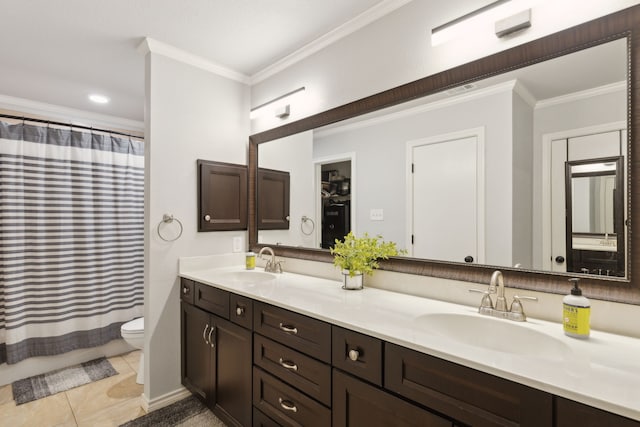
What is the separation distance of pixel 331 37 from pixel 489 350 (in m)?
1.90

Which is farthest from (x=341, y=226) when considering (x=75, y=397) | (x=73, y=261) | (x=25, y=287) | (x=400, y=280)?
(x=25, y=287)

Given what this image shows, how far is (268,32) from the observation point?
2035 mm

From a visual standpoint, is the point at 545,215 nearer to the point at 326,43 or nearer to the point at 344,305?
the point at 344,305

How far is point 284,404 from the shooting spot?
58.8 inches

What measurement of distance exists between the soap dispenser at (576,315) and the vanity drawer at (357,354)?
63 centimetres

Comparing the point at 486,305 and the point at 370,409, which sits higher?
the point at 486,305

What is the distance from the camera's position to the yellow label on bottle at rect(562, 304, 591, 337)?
1.06 meters

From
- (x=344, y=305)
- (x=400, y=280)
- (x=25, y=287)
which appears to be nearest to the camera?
(x=344, y=305)

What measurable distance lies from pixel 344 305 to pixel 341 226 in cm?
69

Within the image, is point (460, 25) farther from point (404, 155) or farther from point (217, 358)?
point (217, 358)

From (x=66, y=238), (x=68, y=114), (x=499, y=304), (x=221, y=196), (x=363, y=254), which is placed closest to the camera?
(x=499, y=304)

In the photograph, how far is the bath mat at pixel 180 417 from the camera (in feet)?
6.52

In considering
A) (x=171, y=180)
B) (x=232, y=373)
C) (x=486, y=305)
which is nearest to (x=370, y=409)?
(x=486, y=305)

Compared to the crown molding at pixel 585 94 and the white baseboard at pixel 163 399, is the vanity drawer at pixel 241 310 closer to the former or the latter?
the white baseboard at pixel 163 399
